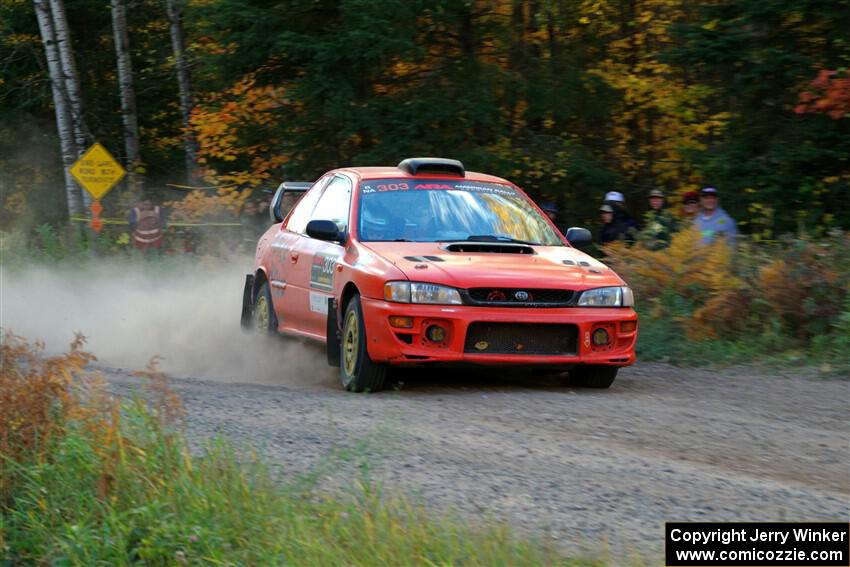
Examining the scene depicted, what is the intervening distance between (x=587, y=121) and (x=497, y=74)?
199 cm

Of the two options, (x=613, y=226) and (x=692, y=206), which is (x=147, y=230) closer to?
(x=613, y=226)

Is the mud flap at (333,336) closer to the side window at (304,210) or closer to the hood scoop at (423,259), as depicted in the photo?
the hood scoop at (423,259)

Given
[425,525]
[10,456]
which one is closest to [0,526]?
[10,456]

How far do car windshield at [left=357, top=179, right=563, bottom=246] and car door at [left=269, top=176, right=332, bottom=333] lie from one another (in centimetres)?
95

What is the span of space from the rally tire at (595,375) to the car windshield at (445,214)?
1185 mm

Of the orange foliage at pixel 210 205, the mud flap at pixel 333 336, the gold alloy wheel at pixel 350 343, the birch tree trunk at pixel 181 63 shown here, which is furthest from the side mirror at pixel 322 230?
the birch tree trunk at pixel 181 63

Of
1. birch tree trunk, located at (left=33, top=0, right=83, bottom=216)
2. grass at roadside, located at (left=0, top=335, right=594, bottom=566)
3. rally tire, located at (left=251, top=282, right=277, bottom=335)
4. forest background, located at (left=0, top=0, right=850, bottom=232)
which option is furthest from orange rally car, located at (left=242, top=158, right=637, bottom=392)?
birch tree trunk, located at (left=33, top=0, right=83, bottom=216)

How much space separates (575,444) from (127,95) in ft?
90.2

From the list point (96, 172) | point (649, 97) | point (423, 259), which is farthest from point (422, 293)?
point (96, 172)

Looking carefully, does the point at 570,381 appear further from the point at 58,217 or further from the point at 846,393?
the point at 58,217

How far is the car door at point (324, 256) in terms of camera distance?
1016cm

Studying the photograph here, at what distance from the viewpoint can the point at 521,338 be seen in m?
9.12

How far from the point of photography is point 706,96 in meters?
21.5

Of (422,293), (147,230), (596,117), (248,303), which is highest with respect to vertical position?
(422,293)
